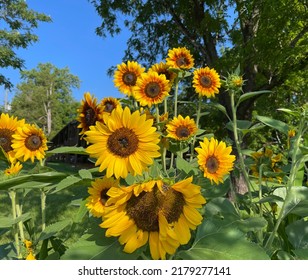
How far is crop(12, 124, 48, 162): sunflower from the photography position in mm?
1172

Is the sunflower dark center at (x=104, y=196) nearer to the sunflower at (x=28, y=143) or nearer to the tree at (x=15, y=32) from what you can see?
the sunflower at (x=28, y=143)

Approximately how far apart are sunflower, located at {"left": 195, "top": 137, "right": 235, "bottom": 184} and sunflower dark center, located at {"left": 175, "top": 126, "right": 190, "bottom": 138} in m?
0.09

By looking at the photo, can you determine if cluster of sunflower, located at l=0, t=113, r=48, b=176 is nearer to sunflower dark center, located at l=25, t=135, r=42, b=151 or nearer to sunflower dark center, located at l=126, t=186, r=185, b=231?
sunflower dark center, located at l=25, t=135, r=42, b=151

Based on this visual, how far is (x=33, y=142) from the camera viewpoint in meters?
1.25

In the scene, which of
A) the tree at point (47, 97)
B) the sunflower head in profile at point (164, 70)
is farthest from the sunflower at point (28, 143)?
the tree at point (47, 97)

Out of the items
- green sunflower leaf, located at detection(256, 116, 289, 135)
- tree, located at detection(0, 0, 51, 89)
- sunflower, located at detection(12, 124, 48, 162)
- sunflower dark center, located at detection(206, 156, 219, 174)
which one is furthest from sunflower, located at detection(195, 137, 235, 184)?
tree, located at detection(0, 0, 51, 89)

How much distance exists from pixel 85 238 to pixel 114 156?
0.19 meters

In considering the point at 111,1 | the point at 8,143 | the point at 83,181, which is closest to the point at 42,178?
the point at 83,181

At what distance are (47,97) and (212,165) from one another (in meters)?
50.5

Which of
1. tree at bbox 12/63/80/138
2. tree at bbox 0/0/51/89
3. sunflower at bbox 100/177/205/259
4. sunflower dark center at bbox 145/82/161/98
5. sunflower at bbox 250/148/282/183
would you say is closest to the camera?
sunflower at bbox 100/177/205/259

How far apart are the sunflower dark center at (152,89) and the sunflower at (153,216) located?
0.74 meters

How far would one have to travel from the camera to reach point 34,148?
125 cm
